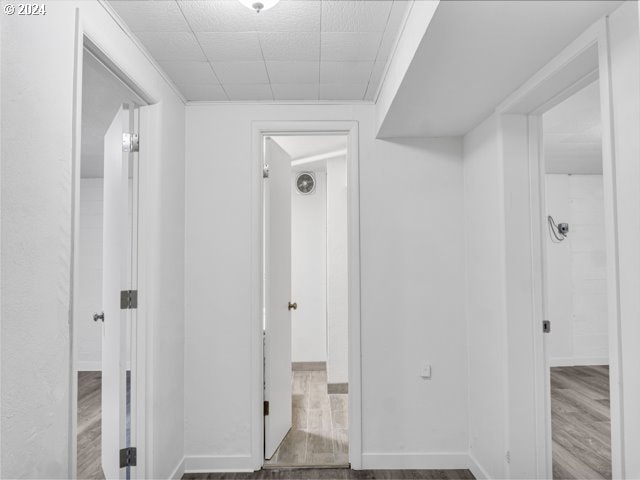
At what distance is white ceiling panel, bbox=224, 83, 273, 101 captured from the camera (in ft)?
7.70

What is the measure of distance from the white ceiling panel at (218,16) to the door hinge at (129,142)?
0.67 metres

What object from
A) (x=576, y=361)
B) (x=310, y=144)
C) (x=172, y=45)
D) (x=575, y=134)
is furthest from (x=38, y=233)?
(x=576, y=361)

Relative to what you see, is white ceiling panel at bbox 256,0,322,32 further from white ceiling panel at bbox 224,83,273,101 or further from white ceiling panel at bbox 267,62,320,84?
white ceiling panel at bbox 224,83,273,101

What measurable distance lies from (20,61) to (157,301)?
4.30ft

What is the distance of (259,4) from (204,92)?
3.46 ft

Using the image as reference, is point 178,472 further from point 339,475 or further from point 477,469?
point 477,469

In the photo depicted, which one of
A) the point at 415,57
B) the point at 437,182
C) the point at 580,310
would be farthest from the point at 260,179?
the point at 580,310

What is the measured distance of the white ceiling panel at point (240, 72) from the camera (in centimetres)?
207

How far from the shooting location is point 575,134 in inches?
125

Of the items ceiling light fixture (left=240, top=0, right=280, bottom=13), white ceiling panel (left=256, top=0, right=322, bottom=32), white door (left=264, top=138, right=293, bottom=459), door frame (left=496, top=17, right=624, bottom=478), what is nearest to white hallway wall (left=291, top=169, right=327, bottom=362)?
white door (left=264, top=138, right=293, bottom=459)

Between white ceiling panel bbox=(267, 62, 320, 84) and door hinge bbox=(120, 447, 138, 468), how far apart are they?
2192 mm

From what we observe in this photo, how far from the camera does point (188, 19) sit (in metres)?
1.67

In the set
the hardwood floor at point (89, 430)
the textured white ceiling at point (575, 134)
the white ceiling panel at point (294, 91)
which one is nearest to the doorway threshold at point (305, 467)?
the hardwood floor at point (89, 430)

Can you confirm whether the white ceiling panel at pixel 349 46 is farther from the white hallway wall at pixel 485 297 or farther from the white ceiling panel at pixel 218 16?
the white hallway wall at pixel 485 297
